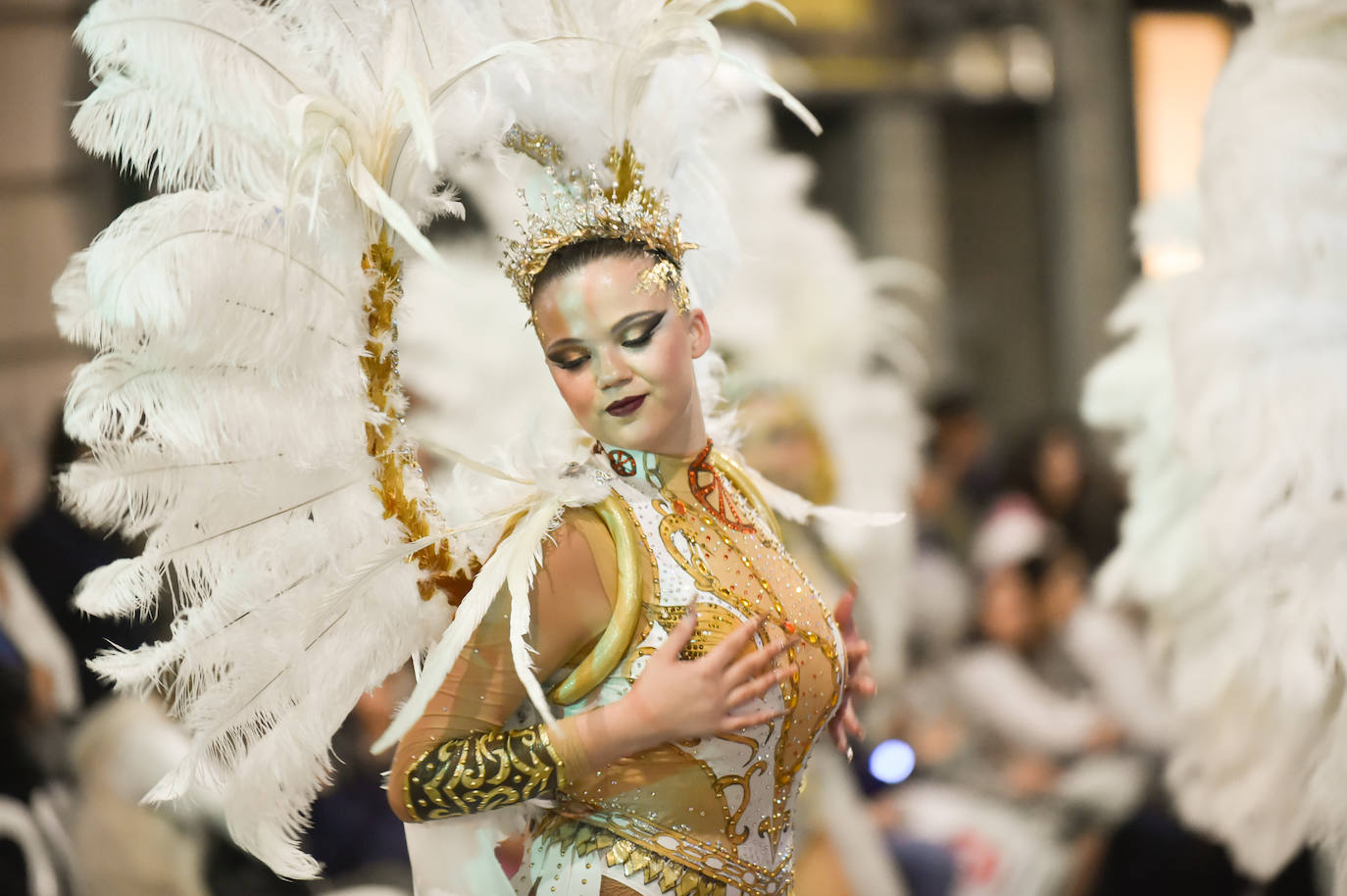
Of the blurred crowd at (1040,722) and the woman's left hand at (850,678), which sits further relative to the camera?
the blurred crowd at (1040,722)

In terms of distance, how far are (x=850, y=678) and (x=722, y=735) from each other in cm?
34

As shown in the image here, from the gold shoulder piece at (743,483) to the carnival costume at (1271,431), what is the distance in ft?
3.13

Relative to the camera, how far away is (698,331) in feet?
6.27

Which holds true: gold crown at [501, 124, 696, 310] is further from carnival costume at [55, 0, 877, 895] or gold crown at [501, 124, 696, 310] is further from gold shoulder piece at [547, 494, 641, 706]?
gold shoulder piece at [547, 494, 641, 706]

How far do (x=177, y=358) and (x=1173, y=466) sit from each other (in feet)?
7.02

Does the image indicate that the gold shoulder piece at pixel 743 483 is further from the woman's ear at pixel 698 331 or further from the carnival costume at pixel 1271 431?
the carnival costume at pixel 1271 431

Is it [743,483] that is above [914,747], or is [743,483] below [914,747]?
above

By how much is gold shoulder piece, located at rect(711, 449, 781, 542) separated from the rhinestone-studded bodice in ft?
0.45

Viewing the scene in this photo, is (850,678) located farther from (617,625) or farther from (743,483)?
(617,625)

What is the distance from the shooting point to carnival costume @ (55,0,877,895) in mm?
1658

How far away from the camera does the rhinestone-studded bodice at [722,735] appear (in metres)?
1.75

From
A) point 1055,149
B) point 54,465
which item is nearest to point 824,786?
point 54,465

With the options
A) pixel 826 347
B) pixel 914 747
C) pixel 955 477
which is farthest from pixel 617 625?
pixel 955 477

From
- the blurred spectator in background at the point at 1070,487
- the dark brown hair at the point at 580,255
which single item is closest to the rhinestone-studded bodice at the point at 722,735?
the dark brown hair at the point at 580,255
